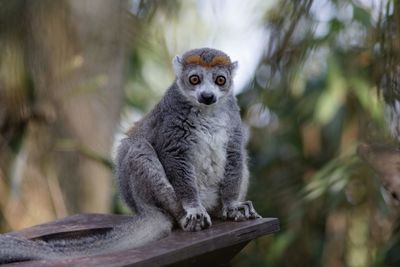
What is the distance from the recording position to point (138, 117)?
8.14 m

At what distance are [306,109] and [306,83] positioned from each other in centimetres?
38

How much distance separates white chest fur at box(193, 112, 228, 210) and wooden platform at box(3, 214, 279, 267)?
0.29 metres

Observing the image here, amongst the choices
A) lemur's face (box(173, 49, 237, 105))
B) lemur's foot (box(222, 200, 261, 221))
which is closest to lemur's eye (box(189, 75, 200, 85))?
lemur's face (box(173, 49, 237, 105))

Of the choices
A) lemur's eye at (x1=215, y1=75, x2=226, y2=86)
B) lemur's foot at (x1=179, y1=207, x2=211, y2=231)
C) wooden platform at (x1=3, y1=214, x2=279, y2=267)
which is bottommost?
wooden platform at (x1=3, y1=214, x2=279, y2=267)

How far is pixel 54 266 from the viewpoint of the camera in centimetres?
336

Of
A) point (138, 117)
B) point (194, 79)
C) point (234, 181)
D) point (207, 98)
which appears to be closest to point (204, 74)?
point (194, 79)

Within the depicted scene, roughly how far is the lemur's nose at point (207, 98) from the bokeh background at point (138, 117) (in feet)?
3.33

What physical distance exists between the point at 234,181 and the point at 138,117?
13.0 feet

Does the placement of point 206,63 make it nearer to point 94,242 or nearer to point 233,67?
point 233,67

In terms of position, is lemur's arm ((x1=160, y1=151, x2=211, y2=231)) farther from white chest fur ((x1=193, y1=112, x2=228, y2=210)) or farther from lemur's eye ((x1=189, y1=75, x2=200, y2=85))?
lemur's eye ((x1=189, y1=75, x2=200, y2=85))

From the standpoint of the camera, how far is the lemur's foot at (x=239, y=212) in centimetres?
409

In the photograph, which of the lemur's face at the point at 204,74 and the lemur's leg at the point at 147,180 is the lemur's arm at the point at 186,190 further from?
the lemur's face at the point at 204,74

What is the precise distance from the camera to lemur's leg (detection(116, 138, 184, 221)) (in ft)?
13.4

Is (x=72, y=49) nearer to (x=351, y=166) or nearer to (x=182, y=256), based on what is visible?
(x=351, y=166)
